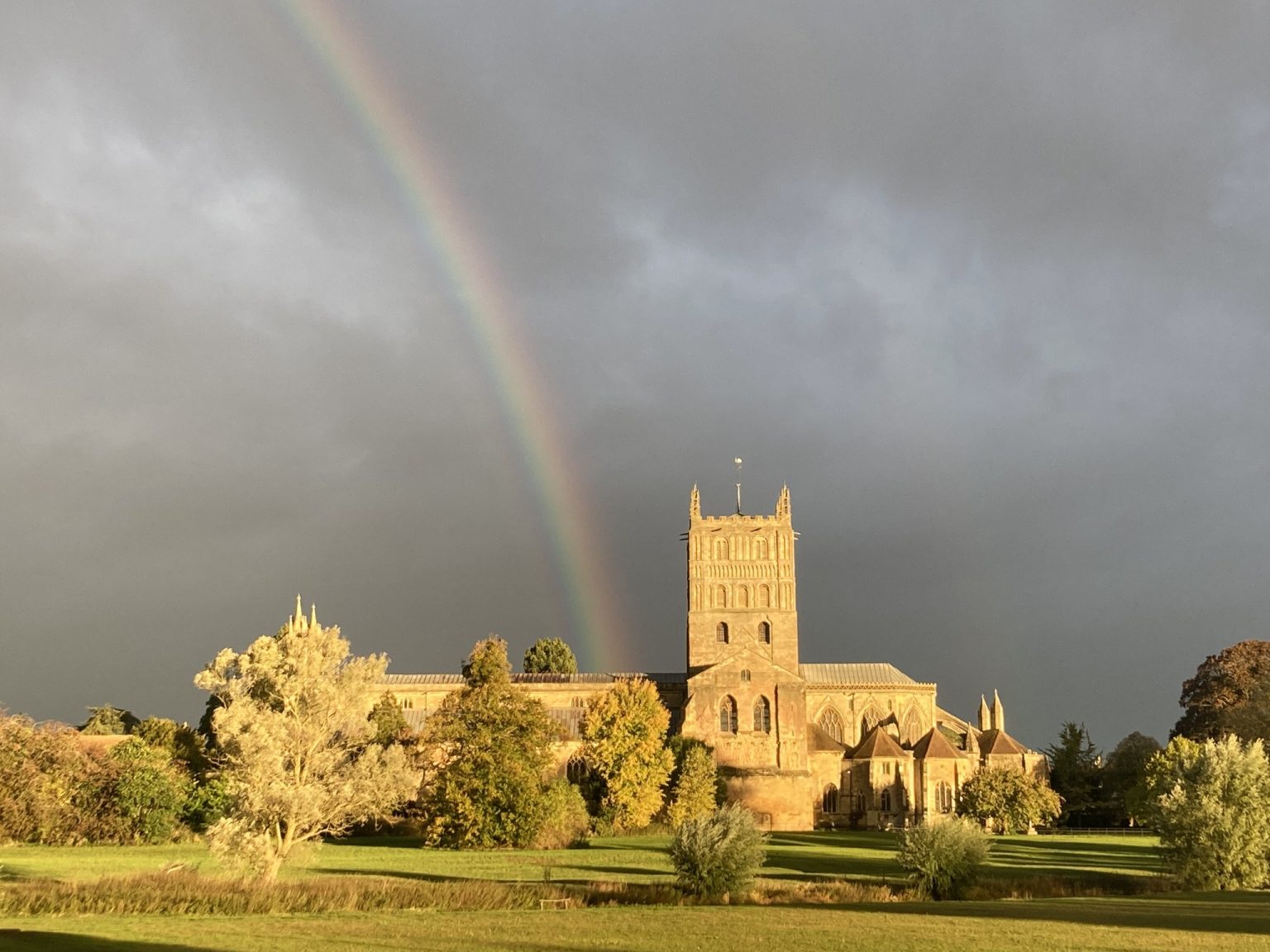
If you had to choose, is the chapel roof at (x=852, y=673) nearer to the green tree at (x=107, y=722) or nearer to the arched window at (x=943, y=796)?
the arched window at (x=943, y=796)

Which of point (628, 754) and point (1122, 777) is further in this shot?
point (1122, 777)

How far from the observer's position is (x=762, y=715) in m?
83.3

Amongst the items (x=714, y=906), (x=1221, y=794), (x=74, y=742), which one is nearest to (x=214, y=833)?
(x=714, y=906)

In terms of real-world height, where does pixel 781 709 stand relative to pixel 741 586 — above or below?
below

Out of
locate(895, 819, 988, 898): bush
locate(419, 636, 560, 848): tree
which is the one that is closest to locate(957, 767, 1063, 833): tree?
locate(419, 636, 560, 848): tree

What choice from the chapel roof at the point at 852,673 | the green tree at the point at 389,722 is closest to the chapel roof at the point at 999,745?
the chapel roof at the point at 852,673

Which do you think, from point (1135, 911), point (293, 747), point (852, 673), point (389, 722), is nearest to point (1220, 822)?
point (1135, 911)

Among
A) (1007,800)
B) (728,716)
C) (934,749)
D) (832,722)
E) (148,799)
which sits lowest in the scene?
(148,799)

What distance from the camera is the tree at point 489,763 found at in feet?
176

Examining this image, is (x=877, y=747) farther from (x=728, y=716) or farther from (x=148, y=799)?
(x=148, y=799)

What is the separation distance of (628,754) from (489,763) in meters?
15.3

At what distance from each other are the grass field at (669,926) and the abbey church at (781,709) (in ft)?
132

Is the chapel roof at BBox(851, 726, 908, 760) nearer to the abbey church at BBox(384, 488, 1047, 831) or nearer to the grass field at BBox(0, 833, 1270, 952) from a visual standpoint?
the abbey church at BBox(384, 488, 1047, 831)

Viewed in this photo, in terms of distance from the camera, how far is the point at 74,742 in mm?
64625
